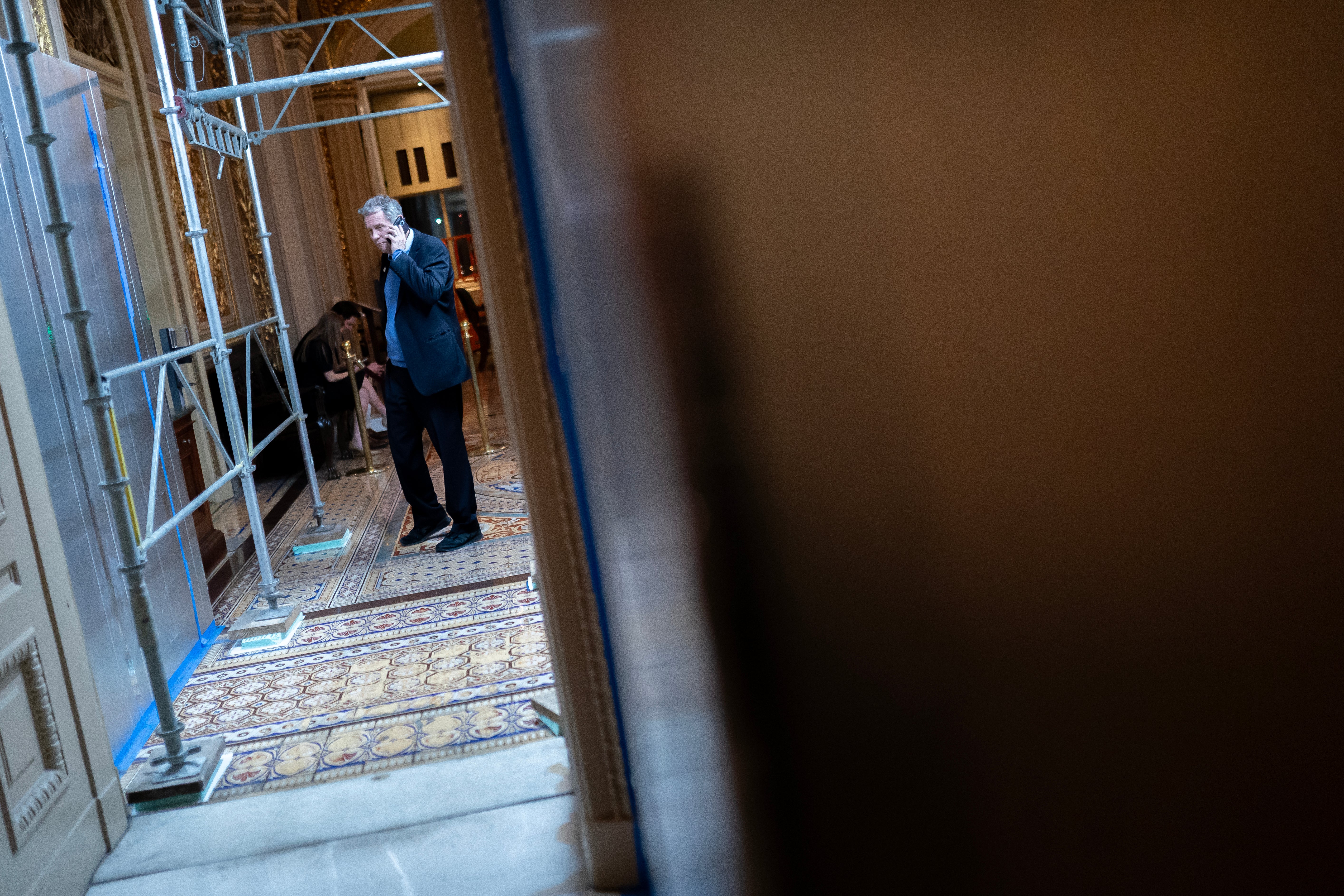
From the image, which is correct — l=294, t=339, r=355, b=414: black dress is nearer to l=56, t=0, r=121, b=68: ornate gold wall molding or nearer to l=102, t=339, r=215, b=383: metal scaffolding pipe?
l=56, t=0, r=121, b=68: ornate gold wall molding

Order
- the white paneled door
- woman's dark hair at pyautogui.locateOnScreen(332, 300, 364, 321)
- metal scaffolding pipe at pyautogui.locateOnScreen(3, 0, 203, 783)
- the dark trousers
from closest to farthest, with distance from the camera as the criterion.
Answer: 1. the white paneled door
2. metal scaffolding pipe at pyautogui.locateOnScreen(3, 0, 203, 783)
3. the dark trousers
4. woman's dark hair at pyautogui.locateOnScreen(332, 300, 364, 321)

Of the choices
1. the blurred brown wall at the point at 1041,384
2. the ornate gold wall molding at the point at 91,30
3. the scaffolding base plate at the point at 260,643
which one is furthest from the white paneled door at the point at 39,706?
the ornate gold wall molding at the point at 91,30

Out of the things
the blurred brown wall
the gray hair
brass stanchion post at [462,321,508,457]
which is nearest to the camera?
the blurred brown wall

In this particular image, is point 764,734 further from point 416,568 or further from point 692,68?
point 416,568

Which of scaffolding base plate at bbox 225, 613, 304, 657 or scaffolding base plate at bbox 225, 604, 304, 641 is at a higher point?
scaffolding base plate at bbox 225, 604, 304, 641

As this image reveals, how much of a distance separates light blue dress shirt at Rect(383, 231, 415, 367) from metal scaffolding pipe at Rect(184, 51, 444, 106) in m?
0.61

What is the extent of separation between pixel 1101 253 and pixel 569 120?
0.79 m

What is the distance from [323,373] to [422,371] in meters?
2.46

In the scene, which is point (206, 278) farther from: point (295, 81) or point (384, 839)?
point (384, 839)

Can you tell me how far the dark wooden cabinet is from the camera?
172 inches

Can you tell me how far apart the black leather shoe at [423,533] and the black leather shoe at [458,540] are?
0.10 m

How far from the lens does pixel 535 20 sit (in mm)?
1516

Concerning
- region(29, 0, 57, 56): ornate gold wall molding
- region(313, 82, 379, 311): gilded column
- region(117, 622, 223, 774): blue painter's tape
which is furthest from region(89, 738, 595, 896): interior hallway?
region(313, 82, 379, 311): gilded column

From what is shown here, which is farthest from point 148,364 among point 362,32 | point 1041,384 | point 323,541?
point 362,32
